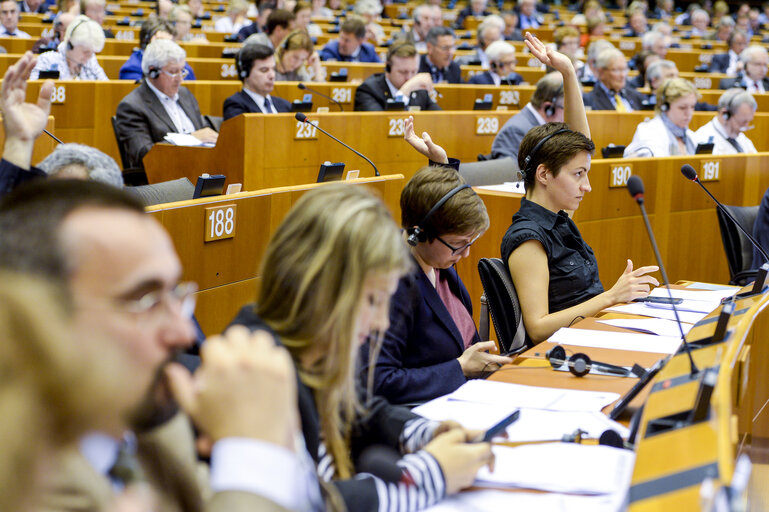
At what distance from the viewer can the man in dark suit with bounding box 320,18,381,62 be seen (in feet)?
28.7

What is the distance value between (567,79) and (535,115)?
178 cm

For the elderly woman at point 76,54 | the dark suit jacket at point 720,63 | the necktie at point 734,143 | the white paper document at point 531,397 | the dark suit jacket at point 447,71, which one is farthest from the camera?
the dark suit jacket at point 720,63

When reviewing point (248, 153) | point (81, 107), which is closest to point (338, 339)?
point (248, 153)

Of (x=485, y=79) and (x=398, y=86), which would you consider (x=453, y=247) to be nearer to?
(x=398, y=86)

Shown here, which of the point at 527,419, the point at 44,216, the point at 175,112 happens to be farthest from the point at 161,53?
the point at 44,216

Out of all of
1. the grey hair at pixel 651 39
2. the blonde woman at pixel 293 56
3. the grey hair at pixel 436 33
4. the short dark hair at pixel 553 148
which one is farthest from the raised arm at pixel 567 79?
the grey hair at pixel 651 39

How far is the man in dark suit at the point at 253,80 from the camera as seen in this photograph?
5.59 metres

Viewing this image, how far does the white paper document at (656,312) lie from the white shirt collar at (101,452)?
2180mm

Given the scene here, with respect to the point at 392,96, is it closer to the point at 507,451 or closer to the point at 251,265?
the point at 251,265

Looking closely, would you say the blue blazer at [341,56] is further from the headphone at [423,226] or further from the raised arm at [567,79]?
the headphone at [423,226]

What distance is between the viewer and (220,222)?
329cm

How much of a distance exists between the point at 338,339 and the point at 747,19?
1518cm

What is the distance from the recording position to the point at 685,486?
4.01 ft

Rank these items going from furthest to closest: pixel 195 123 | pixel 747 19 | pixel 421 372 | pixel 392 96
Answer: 1. pixel 747 19
2. pixel 392 96
3. pixel 195 123
4. pixel 421 372
